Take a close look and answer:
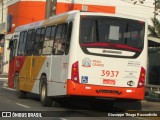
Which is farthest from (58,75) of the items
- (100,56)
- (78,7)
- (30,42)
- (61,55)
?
(78,7)

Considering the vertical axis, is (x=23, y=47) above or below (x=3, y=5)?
below

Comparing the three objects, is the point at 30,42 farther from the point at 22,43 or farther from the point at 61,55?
the point at 61,55

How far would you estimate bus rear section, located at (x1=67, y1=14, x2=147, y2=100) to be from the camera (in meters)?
16.3

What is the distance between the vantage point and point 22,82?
2223 centimetres

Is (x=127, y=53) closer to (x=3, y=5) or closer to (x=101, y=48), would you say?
(x=101, y=48)

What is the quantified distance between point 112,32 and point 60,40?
188 centimetres

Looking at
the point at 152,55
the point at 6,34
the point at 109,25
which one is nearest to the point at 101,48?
the point at 109,25

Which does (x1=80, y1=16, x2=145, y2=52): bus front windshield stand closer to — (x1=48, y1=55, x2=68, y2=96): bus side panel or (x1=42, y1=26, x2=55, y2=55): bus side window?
(x1=48, y1=55, x2=68, y2=96): bus side panel

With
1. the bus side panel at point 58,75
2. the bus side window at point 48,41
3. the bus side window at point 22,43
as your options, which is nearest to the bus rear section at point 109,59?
the bus side panel at point 58,75

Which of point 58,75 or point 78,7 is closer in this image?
point 58,75

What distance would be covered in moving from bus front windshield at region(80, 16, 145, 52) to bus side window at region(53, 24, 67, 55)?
3.09 feet

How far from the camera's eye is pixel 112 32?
54.7 ft

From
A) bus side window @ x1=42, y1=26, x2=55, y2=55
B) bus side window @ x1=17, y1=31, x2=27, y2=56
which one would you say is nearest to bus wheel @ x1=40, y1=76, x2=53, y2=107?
bus side window @ x1=42, y1=26, x2=55, y2=55

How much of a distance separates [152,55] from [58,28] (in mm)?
10401
